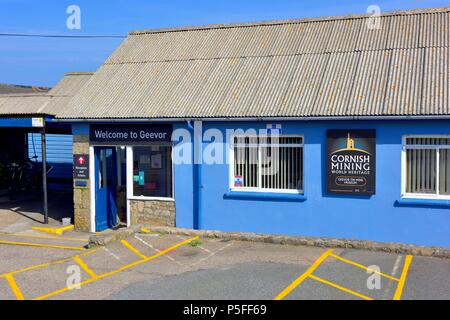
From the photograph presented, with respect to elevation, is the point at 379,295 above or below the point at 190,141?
below

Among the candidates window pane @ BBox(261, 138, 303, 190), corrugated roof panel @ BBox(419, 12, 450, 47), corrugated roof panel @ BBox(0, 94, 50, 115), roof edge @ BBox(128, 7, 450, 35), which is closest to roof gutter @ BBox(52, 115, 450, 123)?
window pane @ BBox(261, 138, 303, 190)

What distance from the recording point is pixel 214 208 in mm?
13258

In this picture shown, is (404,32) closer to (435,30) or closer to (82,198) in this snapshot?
(435,30)

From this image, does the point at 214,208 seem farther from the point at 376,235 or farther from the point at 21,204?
the point at 21,204

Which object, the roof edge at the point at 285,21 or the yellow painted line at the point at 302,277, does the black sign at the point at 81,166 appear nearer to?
the roof edge at the point at 285,21

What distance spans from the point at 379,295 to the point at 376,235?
11.9ft

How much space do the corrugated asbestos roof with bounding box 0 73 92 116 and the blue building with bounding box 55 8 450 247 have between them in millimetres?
1062

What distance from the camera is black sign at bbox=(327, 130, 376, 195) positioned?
11.8 m

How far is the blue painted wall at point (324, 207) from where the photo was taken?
37.8 feet

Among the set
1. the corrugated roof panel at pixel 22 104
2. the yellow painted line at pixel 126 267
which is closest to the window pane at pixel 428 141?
the yellow painted line at pixel 126 267

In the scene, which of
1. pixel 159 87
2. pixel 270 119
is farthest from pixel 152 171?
pixel 270 119
